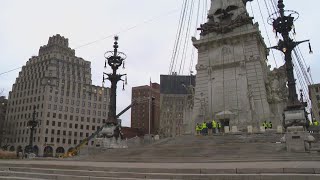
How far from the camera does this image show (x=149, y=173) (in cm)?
966

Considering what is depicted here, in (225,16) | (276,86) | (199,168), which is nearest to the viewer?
(199,168)

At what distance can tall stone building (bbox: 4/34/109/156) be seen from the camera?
79875mm

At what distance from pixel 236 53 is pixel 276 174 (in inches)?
1133

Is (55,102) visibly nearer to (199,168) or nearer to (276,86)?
(276,86)

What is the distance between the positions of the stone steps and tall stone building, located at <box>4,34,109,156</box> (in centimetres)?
6861

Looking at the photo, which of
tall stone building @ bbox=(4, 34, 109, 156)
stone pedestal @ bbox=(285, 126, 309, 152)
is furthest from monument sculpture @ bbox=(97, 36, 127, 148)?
tall stone building @ bbox=(4, 34, 109, 156)

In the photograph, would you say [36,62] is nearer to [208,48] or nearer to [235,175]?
A: [208,48]

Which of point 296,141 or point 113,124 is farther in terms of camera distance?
point 113,124

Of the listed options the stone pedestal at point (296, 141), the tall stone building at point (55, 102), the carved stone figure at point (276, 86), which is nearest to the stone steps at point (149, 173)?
the stone pedestal at point (296, 141)

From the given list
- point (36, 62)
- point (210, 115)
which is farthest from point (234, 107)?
point (36, 62)

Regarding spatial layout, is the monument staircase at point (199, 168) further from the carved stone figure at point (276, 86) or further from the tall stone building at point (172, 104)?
the tall stone building at point (172, 104)

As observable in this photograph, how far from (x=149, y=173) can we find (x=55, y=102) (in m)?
78.7

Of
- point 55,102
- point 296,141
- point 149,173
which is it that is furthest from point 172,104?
point 149,173

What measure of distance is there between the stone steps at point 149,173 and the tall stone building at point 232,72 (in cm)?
2293
